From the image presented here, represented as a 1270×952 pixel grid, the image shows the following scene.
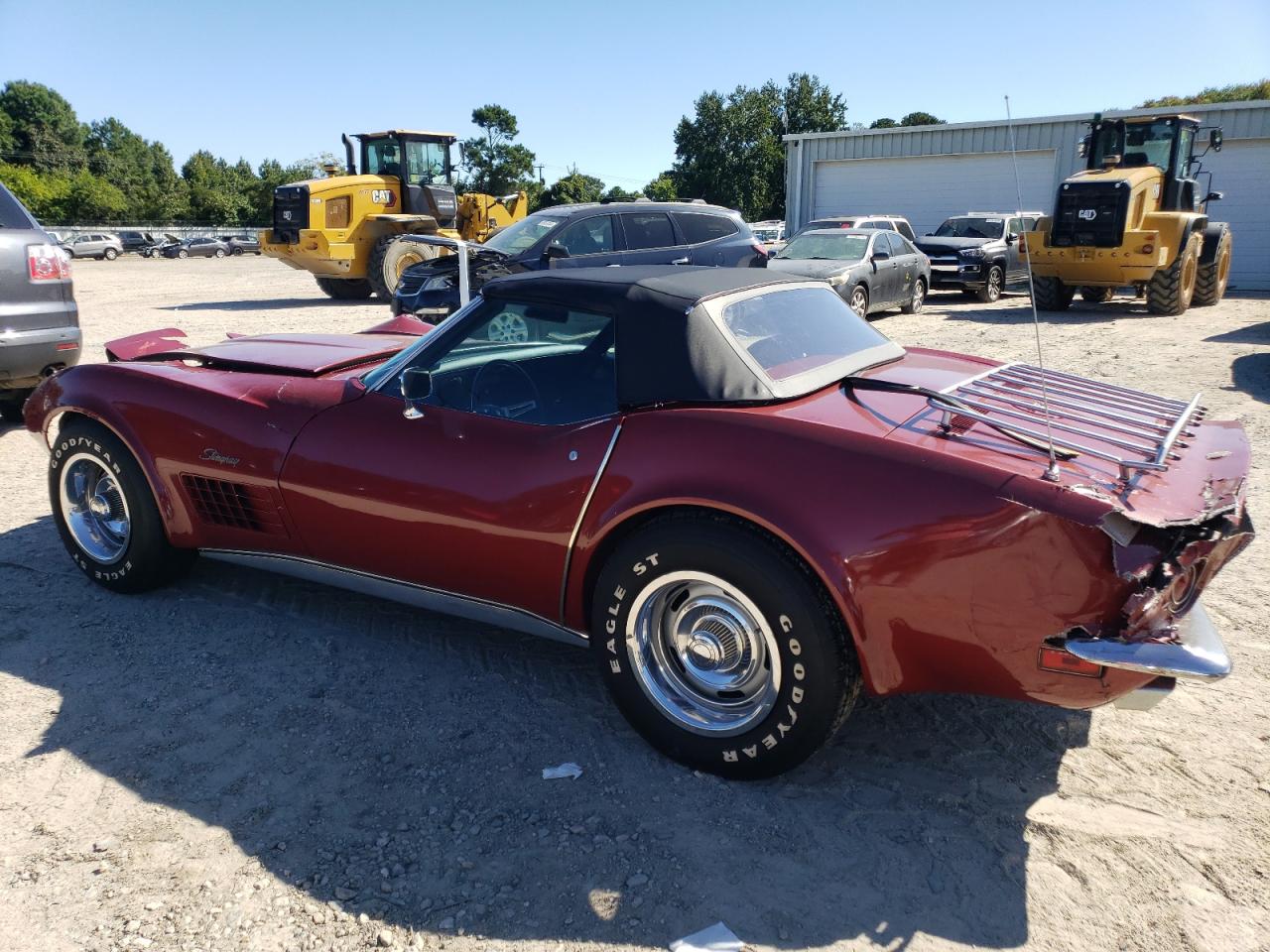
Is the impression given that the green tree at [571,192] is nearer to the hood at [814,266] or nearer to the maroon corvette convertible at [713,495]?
the hood at [814,266]

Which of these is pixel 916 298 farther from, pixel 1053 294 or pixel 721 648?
pixel 721 648

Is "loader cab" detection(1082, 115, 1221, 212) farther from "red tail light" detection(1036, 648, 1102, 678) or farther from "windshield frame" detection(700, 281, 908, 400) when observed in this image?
"red tail light" detection(1036, 648, 1102, 678)

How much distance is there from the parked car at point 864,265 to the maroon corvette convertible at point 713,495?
390 inches

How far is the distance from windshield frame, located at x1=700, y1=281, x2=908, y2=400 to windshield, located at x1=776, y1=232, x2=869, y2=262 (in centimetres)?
1080

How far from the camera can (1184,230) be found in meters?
14.2

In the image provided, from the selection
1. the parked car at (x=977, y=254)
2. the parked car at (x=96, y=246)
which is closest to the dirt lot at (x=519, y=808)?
the parked car at (x=977, y=254)

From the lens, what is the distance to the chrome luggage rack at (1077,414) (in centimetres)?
265

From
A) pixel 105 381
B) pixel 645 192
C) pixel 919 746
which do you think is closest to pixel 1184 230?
pixel 919 746

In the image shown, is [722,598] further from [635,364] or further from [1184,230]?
[1184,230]

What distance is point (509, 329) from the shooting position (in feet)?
11.2

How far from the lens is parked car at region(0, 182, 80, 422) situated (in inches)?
241

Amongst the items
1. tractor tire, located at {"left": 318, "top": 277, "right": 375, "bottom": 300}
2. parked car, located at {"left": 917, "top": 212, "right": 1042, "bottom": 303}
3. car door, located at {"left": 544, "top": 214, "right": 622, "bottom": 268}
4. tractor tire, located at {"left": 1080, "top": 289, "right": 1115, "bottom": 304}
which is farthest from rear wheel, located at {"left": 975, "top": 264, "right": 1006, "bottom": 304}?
tractor tire, located at {"left": 318, "top": 277, "right": 375, "bottom": 300}

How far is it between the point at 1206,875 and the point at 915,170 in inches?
995

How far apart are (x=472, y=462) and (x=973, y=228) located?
1809cm
